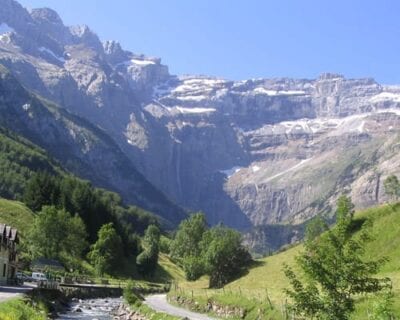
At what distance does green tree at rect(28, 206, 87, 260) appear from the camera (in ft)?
428

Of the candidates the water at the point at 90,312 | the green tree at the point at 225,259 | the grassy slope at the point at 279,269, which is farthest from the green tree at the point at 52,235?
the water at the point at 90,312

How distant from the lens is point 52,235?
13238 centimetres

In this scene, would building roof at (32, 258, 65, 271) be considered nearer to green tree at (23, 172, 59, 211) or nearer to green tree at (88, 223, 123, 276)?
green tree at (88, 223, 123, 276)

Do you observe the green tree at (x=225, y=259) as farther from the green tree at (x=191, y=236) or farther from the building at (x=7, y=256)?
the building at (x=7, y=256)

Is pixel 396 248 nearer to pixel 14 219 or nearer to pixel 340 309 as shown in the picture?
pixel 340 309

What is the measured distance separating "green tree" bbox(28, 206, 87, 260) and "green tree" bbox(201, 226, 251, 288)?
112 feet

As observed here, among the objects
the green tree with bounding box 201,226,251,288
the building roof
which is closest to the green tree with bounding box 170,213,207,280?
the green tree with bounding box 201,226,251,288

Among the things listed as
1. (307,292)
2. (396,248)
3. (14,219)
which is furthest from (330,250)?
(14,219)

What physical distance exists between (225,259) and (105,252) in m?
37.1

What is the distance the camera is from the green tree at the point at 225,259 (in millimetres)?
131250

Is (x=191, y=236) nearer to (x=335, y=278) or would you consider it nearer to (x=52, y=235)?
(x=52, y=235)

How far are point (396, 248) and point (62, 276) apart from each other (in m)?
66.8

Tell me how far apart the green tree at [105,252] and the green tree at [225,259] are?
2866 centimetres

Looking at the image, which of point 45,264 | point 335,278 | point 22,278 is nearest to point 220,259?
point 45,264
